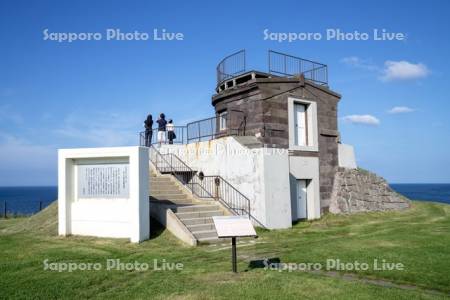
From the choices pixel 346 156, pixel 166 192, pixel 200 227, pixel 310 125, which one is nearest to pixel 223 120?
pixel 310 125

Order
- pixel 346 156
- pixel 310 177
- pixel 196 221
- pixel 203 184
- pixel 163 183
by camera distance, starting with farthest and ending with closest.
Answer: pixel 346 156, pixel 310 177, pixel 203 184, pixel 163 183, pixel 196 221

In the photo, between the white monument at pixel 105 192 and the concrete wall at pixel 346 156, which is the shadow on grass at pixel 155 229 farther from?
the concrete wall at pixel 346 156

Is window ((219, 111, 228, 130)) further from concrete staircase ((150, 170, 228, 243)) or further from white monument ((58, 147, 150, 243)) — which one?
white monument ((58, 147, 150, 243))

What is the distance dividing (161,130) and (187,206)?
8.12m

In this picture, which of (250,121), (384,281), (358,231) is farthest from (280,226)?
(384,281)

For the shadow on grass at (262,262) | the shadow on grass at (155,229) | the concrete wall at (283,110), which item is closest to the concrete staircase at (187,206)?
the shadow on grass at (155,229)

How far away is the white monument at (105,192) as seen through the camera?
38.3 ft

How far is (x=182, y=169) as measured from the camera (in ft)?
60.2

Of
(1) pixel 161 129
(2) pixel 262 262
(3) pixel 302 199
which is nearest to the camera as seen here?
(2) pixel 262 262

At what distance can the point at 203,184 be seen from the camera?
17062 millimetres

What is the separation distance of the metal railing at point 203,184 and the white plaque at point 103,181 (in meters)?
3.82

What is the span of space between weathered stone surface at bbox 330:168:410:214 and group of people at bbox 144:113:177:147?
8.57 meters

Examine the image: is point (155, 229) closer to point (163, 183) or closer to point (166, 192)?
point (166, 192)

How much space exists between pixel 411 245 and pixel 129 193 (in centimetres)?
791
